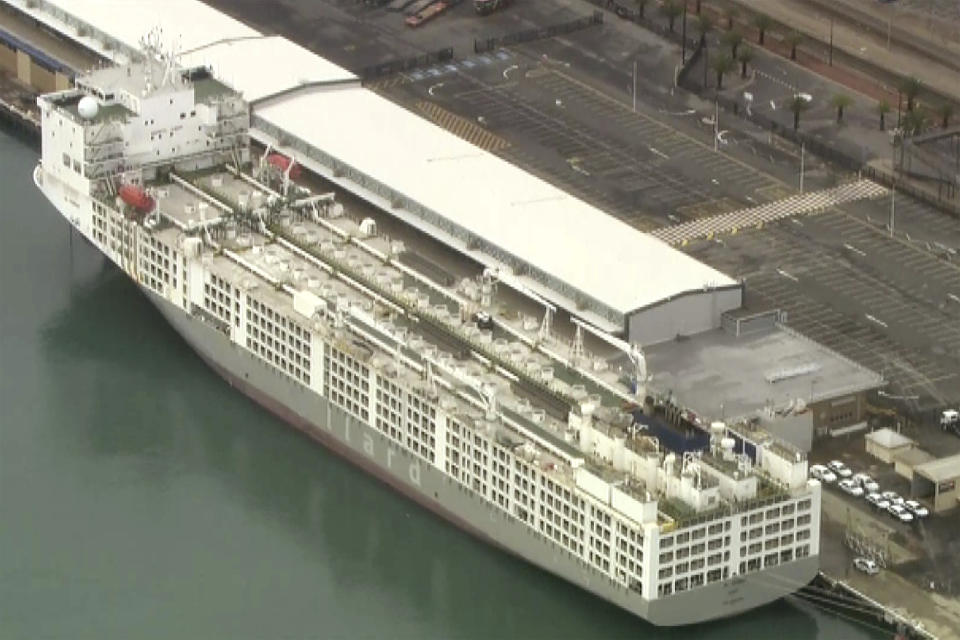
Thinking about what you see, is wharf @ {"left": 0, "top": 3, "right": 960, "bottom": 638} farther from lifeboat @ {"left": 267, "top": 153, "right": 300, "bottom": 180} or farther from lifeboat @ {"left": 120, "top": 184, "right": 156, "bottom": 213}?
lifeboat @ {"left": 120, "top": 184, "right": 156, "bottom": 213}

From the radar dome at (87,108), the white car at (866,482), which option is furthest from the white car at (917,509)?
the radar dome at (87,108)

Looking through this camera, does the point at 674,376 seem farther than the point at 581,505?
Yes

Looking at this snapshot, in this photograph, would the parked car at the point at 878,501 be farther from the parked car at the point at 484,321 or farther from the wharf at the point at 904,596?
the parked car at the point at 484,321

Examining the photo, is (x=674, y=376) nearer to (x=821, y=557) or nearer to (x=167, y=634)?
(x=821, y=557)

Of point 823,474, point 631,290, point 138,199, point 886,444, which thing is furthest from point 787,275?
point 138,199

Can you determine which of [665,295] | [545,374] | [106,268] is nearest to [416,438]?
[545,374]

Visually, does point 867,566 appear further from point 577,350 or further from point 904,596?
point 577,350
